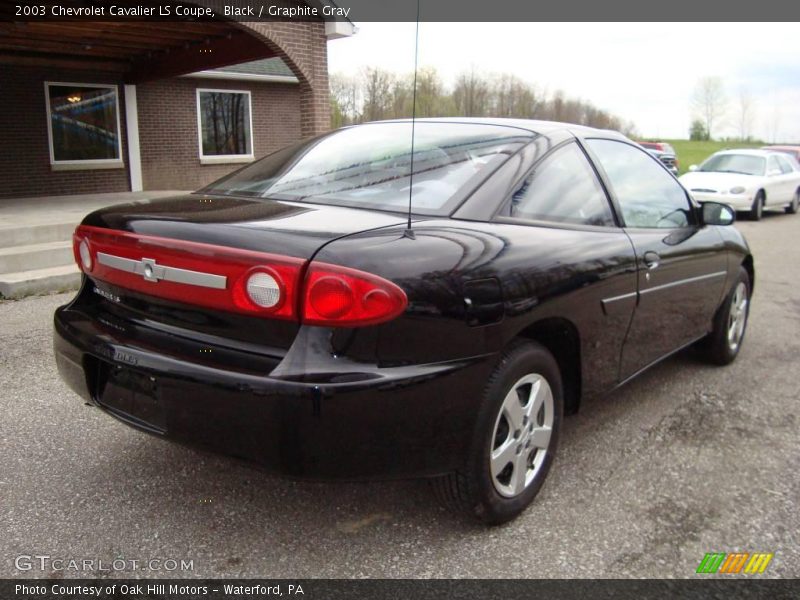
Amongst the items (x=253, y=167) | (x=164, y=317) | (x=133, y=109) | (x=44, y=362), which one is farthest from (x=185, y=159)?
(x=164, y=317)

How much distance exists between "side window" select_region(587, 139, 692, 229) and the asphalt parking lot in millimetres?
1042

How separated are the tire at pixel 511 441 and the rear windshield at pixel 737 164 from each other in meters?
15.5

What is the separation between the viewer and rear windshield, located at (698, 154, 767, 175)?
1619cm

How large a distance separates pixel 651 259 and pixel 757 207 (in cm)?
1413

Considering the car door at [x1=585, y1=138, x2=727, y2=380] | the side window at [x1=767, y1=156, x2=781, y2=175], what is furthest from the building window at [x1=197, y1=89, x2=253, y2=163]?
the car door at [x1=585, y1=138, x2=727, y2=380]

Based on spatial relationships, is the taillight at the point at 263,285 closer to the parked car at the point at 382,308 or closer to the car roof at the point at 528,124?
the parked car at the point at 382,308

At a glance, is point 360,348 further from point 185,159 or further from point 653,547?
point 185,159

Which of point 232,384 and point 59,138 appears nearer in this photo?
point 232,384

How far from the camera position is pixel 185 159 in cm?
1516

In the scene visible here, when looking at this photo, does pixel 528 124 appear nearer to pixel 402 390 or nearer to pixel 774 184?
pixel 402 390

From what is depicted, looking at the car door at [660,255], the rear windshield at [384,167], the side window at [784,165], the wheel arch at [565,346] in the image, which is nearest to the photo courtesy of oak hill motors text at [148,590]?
the wheel arch at [565,346]

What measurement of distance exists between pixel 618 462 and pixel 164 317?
209 centimetres

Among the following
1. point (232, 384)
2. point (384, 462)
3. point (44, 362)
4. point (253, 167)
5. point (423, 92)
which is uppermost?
point (423, 92)

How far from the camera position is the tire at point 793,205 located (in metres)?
17.6
